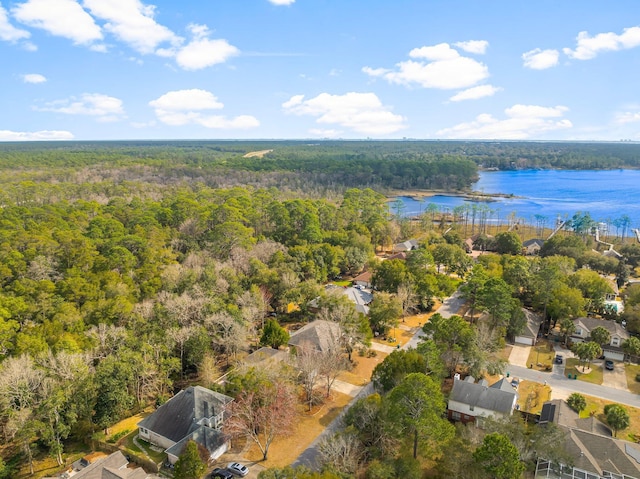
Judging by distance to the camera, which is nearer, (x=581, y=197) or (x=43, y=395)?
(x=43, y=395)

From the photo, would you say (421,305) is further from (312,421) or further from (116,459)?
(116,459)

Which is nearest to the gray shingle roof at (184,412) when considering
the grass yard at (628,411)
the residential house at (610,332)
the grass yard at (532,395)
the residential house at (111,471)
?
the residential house at (111,471)

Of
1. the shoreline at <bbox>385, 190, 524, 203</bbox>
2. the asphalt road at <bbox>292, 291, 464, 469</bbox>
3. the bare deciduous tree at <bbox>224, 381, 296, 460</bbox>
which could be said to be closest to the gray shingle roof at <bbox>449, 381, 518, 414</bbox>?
the asphalt road at <bbox>292, 291, 464, 469</bbox>

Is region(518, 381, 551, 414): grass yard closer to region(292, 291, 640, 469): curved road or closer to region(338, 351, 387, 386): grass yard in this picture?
region(292, 291, 640, 469): curved road

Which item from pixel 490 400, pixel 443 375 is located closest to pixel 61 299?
pixel 443 375

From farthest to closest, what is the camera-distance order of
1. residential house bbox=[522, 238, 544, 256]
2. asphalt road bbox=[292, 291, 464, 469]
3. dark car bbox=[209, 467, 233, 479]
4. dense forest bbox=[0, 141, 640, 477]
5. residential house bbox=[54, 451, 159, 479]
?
1. residential house bbox=[522, 238, 544, 256]
2. dense forest bbox=[0, 141, 640, 477]
3. asphalt road bbox=[292, 291, 464, 469]
4. dark car bbox=[209, 467, 233, 479]
5. residential house bbox=[54, 451, 159, 479]

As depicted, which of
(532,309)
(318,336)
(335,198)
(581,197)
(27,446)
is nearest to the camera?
(27,446)

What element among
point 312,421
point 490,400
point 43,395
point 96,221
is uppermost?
point 96,221
